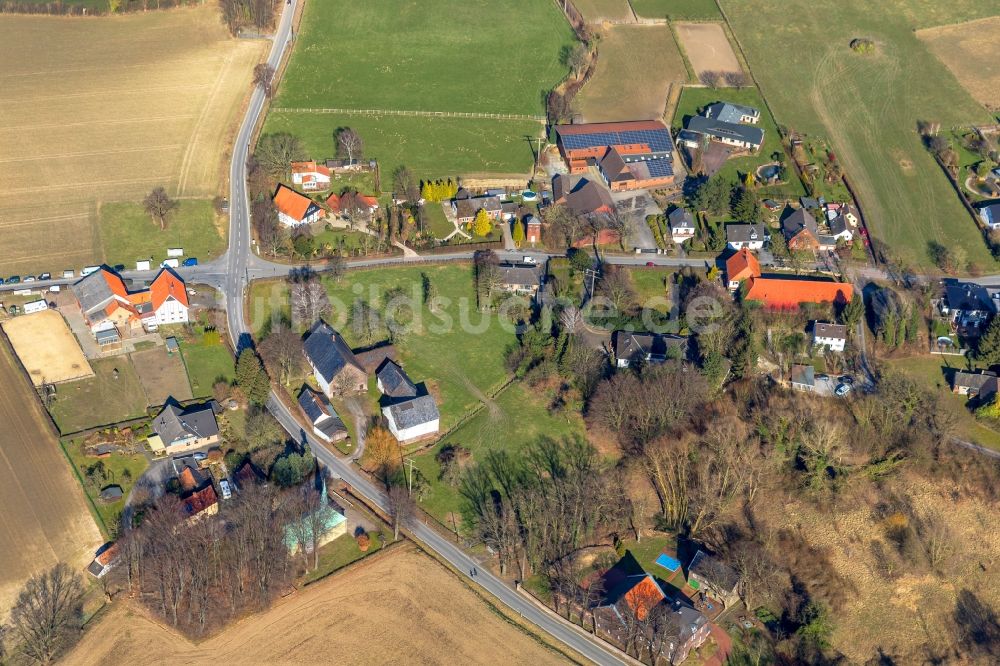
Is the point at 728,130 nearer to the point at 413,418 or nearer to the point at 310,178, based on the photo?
the point at 310,178

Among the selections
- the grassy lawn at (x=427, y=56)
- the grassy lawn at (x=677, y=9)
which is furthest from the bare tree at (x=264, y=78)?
the grassy lawn at (x=677, y=9)

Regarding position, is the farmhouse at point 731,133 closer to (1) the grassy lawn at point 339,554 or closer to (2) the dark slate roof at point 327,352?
(2) the dark slate roof at point 327,352

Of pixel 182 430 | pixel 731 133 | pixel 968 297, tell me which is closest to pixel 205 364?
pixel 182 430

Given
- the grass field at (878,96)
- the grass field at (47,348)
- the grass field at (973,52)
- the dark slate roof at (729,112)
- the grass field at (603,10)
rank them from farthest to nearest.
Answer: the grass field at (603,10), the grass field at (973,52), the dark slate roof at (729,112), the grass field at (878,96), the grass field at (47,348)

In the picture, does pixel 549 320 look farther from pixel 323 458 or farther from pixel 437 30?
pixel 437 30

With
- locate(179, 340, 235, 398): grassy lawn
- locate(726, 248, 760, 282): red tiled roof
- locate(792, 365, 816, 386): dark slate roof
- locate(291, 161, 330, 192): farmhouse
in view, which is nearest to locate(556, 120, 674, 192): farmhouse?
locate(726, 248, 760, 282): red tiled roof

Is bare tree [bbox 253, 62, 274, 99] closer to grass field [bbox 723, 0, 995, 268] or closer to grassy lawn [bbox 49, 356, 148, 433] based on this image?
grassy lawn [bbox 49, 356, 148, 433]
